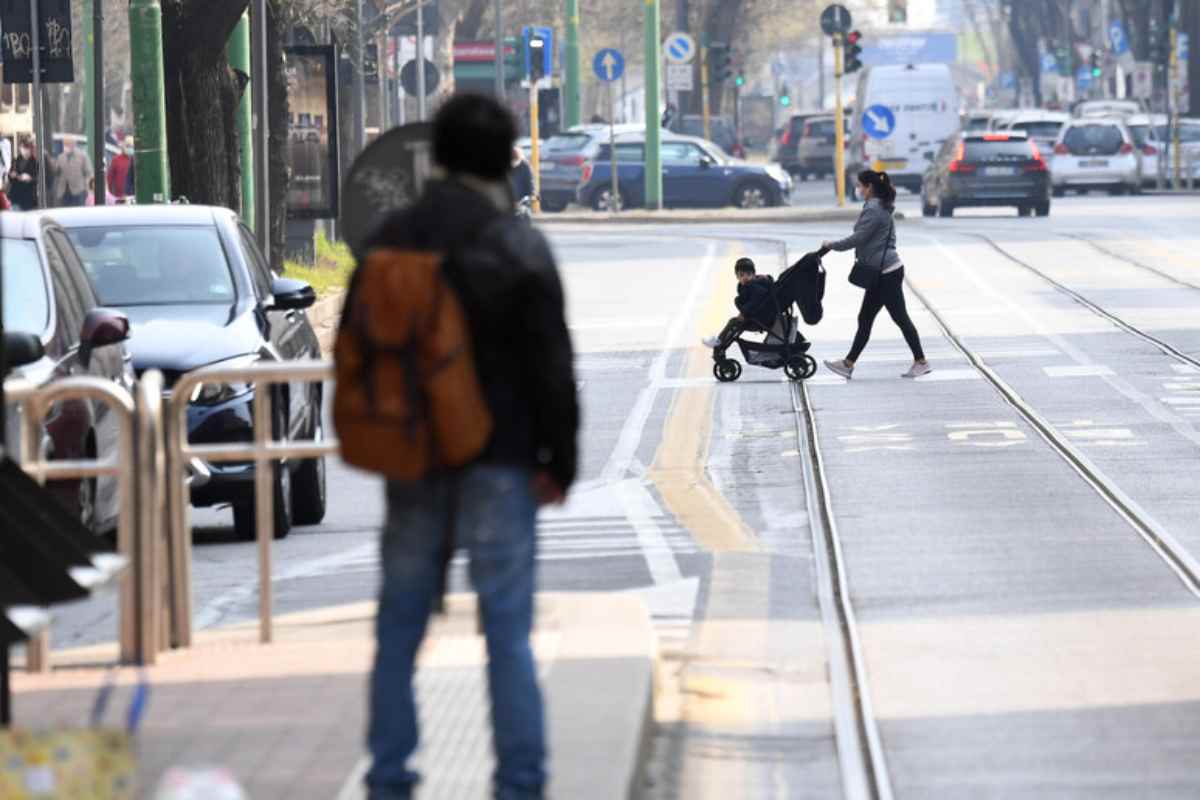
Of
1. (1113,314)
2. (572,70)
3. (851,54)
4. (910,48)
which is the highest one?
(910,48)

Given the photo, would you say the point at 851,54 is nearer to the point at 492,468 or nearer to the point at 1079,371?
the point at 1079,371

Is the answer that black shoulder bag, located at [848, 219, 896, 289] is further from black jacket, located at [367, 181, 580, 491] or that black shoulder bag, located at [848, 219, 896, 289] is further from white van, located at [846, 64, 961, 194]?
white van, located at [846, 64, 961, 194]

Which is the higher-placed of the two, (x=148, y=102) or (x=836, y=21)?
(x=836, y=21)

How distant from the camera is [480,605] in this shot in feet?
19.4

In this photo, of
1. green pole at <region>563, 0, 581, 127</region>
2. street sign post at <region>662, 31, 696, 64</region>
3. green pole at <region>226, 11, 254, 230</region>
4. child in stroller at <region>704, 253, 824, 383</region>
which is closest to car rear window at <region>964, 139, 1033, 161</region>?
street sign post at <region>662, 31, 696, 64</region>

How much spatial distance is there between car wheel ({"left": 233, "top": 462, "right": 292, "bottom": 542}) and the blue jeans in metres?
6.42

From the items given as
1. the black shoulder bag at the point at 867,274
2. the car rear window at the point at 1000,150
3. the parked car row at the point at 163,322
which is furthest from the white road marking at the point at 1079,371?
the car rear window at the point at 1000,150

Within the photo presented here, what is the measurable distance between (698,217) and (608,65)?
778 cm

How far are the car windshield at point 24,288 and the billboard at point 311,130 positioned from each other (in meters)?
15.5

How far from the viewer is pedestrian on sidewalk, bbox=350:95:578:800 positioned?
5.76 meters

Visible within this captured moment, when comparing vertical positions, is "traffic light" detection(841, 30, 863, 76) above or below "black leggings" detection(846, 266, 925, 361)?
above

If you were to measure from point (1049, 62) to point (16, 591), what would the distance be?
117 metres

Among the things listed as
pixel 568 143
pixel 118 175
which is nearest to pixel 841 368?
pixel 118 175

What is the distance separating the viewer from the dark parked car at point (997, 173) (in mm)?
44844
